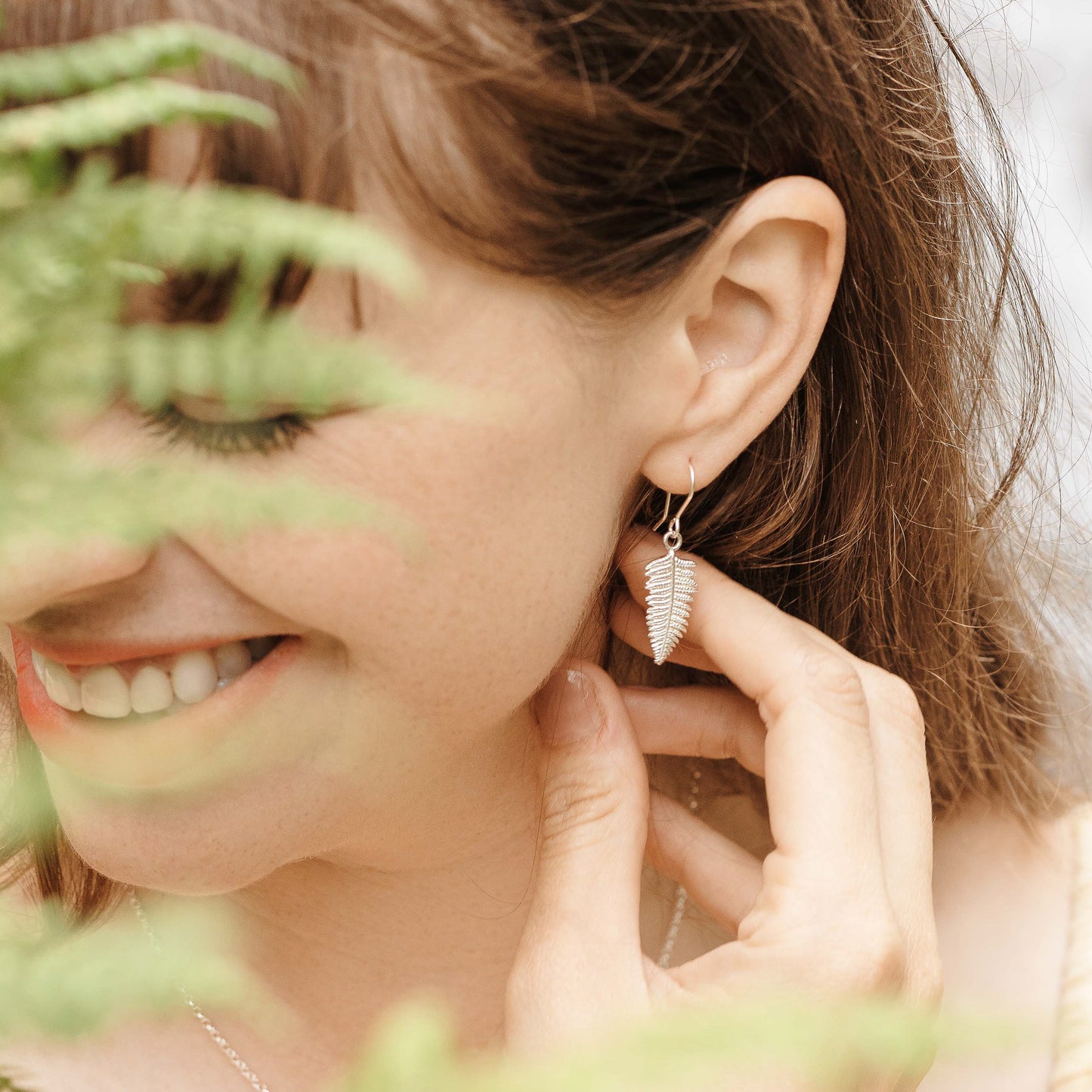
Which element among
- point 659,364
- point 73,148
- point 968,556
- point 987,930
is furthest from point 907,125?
point 987,930

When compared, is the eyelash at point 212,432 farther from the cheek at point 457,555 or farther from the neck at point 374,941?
the neck at point 374,941

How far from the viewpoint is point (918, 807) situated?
4.39 ft

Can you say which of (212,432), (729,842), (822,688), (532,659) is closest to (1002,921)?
(729,842)

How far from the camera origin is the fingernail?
4.56 feet

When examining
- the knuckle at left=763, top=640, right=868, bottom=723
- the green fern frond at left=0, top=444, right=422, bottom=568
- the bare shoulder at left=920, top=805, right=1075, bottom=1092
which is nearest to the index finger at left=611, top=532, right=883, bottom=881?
the knuckle at left=763, top=640, right=868, bottom=723

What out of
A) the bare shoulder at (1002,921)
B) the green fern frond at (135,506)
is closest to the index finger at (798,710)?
the bare shoulder at (1002,921)

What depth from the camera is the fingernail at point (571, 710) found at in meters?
1.39

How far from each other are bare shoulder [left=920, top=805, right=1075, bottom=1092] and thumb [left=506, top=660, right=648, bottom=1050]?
2.20ft

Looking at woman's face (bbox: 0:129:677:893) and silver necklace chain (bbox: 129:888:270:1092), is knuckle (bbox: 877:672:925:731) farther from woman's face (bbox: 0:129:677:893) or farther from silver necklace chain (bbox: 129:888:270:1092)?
silver necklace chain (bbox: 129:888:270:1092)

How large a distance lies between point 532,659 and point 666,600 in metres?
0.23

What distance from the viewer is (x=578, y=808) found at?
4.31ft

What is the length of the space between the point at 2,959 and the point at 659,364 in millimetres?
912

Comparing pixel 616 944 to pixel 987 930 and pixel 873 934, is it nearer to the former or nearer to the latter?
pixel 873 934

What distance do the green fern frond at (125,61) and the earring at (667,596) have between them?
3.12 feet
